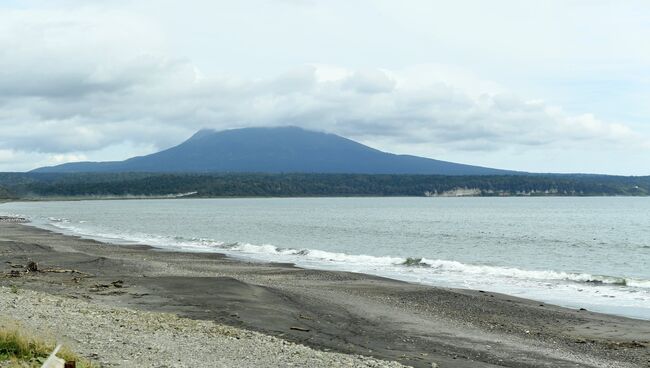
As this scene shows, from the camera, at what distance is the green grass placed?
9328 mm

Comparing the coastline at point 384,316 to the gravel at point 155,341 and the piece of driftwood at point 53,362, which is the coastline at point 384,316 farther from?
the piece of driftwood at point 53,362

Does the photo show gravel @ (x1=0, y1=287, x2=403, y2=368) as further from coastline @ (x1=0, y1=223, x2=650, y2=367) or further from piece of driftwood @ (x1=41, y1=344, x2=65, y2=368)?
piece of driftwood @ (x1=41, y1=344, x2=65, y2=368)

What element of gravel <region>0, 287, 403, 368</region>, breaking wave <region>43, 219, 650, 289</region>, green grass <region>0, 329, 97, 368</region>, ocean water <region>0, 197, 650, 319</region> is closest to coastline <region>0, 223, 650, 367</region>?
gravel <region>0, 287, 403, 368</region>

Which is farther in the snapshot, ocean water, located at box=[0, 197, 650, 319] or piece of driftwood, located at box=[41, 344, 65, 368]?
ocean water, located at box=[0, 197, 650, 319]

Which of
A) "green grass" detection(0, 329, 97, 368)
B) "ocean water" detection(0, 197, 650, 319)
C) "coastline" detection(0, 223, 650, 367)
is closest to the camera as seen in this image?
"green grass" detection(0, 329, 97, 368)

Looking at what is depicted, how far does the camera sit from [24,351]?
9859 millimetres

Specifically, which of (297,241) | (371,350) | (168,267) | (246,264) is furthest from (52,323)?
(297,241)

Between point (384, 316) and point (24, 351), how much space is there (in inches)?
375

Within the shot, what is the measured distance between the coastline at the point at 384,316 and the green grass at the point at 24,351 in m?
4.96

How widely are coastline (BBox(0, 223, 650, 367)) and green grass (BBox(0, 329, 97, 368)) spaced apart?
16.3 ft

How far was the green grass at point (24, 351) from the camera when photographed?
367 inches

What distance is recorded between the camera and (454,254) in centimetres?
4484

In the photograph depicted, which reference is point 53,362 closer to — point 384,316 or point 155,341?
point 155,341

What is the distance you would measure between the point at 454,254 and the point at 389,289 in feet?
72.2
